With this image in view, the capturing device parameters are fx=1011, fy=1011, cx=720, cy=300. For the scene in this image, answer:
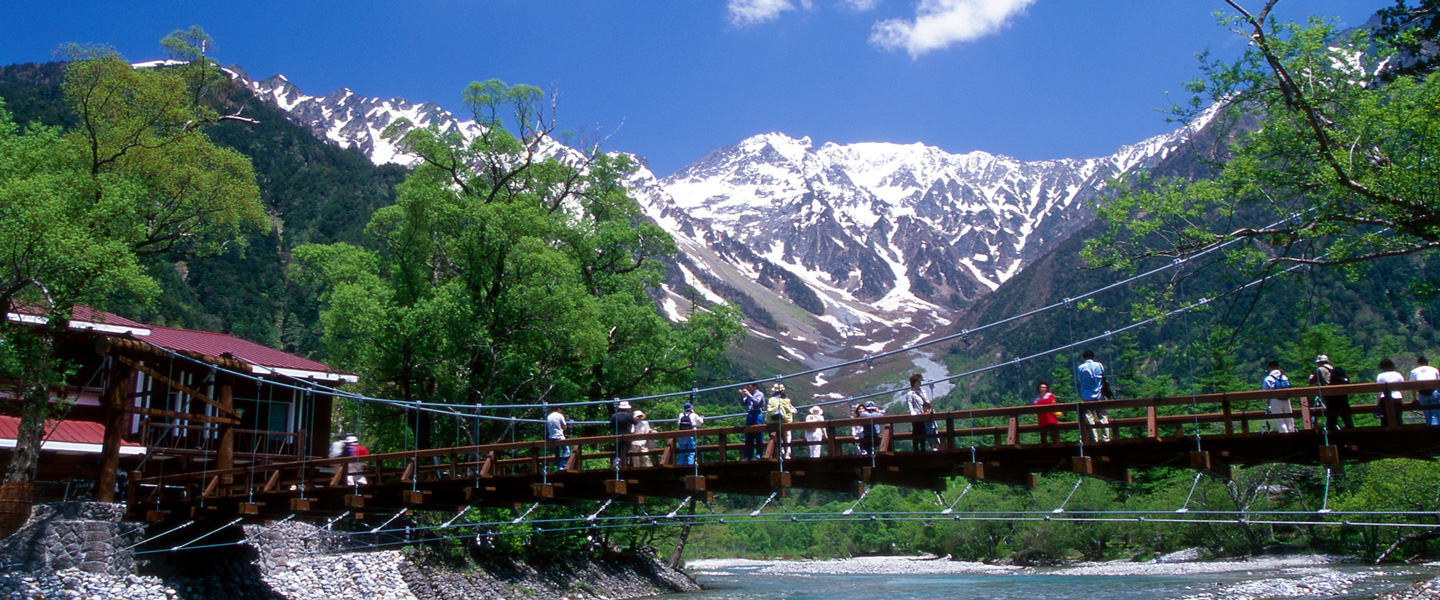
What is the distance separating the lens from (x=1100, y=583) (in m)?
37.3

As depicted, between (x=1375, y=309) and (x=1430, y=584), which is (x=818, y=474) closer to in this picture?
(x=1430, y=584)

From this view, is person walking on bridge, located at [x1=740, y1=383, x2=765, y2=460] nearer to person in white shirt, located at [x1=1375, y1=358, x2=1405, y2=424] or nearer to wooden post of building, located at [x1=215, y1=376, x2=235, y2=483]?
person in white shirt, located at [x1=1375, y1=358, x2=1405, y2=424]

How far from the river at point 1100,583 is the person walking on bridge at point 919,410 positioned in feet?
56.8

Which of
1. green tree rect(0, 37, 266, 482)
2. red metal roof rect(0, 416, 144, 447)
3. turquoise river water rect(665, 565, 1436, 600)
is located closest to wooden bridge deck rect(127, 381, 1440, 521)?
red metal roof rect(0, 416, 144, 447)

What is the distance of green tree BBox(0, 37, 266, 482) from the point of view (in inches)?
585

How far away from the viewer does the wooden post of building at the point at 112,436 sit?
17703 millimetres

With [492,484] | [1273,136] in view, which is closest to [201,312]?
[492,484]

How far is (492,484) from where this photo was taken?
652 inches

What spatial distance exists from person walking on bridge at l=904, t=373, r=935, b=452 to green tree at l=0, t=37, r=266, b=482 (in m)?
11.9

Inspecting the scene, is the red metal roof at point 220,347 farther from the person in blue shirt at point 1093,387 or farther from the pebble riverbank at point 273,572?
the person in blue shirt at point 1093,387

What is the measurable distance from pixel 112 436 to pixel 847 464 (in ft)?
42.6

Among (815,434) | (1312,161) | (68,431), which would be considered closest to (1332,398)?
(1312,161)

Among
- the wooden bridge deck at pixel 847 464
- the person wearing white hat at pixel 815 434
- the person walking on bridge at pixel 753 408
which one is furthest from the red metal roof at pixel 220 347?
the person wearing white hat at pixel 815 434

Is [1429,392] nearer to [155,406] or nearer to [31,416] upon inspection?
[31,416]
